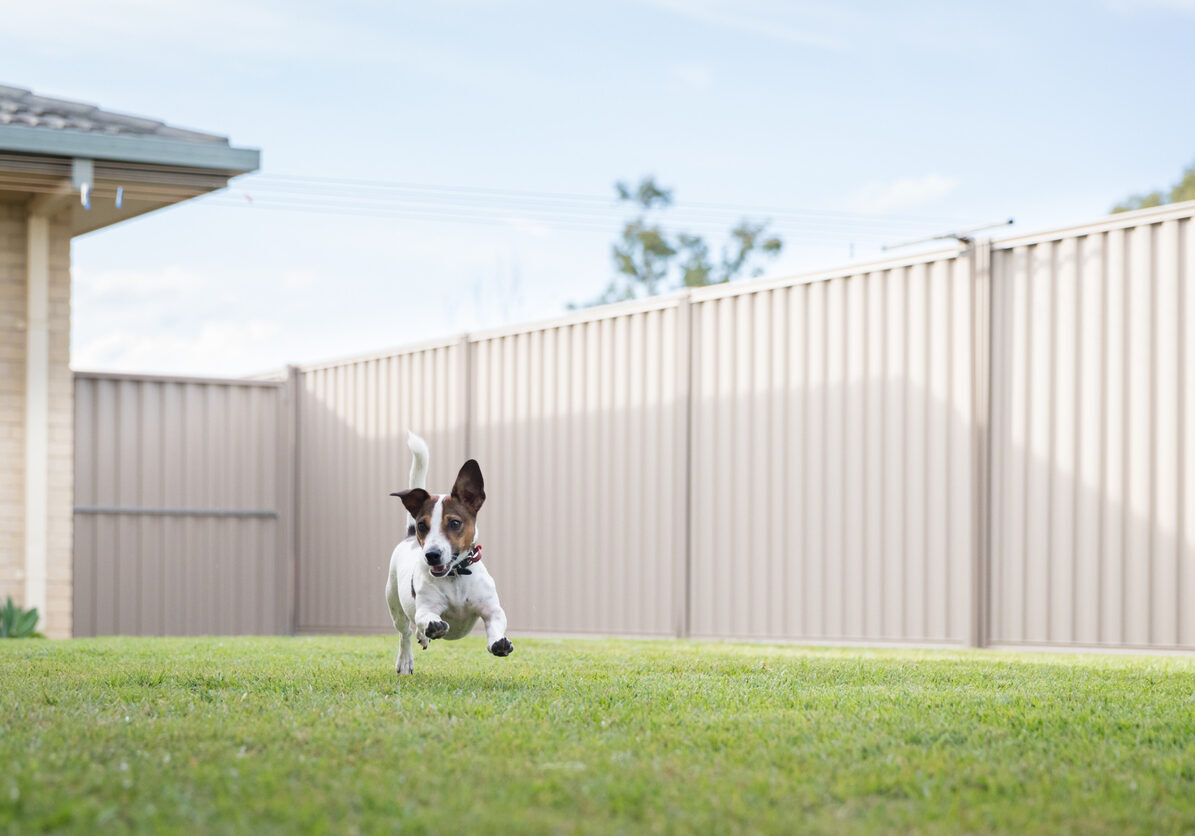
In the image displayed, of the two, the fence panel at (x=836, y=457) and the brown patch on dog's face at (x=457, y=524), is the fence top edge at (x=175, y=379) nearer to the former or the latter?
the fence panel at (x=836, y=457)

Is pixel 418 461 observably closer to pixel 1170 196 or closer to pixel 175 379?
pixel 175 379

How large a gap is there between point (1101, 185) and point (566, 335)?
2419 centimetres

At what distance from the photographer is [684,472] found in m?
11.5

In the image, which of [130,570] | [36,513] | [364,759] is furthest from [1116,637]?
[130,570]

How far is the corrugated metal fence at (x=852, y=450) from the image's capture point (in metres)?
8.66

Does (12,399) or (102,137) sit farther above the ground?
(102,137)

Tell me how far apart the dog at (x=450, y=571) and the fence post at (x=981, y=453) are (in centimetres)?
486

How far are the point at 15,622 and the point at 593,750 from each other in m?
8.78

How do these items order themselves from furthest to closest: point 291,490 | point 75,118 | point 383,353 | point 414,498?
point 291,490 < point 383,353 < point 75,118 < point 414,498

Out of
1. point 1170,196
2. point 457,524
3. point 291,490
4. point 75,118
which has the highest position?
point 1170,196

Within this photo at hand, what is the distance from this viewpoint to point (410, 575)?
18.7 feet

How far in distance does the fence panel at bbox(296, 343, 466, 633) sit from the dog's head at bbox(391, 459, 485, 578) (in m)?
7.99

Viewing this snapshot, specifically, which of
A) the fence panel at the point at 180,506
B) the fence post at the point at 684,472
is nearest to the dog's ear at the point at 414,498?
the fence post at the point at 684,472

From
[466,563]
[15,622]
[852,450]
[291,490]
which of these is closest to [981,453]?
[852,450]
